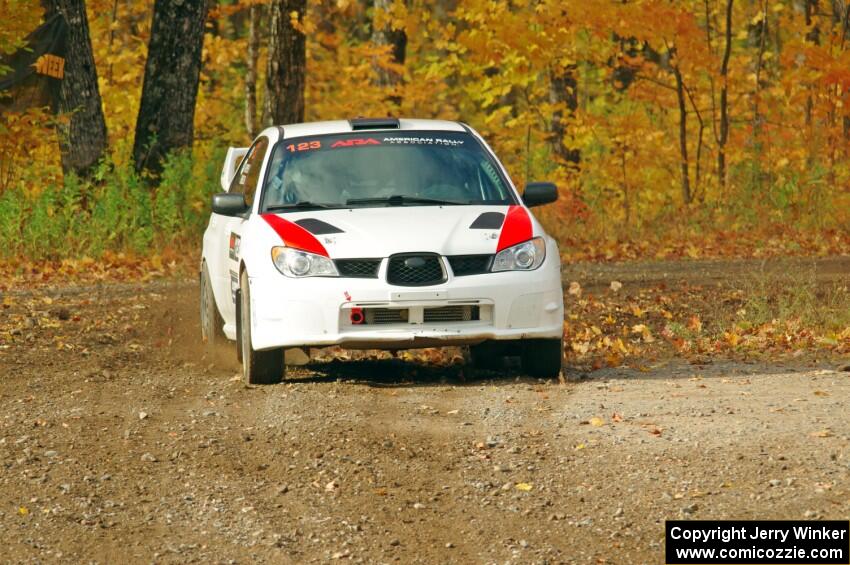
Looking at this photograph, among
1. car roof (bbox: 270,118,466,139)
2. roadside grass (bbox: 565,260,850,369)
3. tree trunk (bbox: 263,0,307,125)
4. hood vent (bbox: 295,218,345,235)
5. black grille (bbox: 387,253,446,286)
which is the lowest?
roadside grass (bbox: 565,260,850,369)

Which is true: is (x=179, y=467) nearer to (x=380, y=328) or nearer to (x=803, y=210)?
(x=380, y=328)

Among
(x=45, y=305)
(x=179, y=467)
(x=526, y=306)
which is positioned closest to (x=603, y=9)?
(x=45, y=305)

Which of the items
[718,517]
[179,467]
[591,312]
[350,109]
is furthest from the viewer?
[350,109]

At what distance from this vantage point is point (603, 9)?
21984mm

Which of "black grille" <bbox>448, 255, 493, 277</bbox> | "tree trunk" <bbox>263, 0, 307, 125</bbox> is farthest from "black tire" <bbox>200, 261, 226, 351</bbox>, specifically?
"tree trunk" <bbox>263, 0, 307, 125</bbox>

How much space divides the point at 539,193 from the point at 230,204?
215 cm

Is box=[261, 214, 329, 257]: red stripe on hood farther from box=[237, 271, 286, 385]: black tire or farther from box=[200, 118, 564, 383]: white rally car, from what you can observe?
box=[237, 271, 286, 385]: black tire

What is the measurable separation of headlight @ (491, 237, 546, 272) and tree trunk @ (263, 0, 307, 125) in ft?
42.7

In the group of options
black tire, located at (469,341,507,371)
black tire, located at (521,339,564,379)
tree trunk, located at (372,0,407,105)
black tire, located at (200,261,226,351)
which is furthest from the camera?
tree trunk, located at (372,0,407,105)

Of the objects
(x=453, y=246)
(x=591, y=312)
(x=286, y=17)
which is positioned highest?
(x=286, y=17)

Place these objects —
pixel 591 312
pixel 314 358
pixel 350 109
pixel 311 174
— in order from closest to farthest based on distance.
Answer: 1. pixel 311 174
2. pixel 314 358
3. pixel 591 312
4. pixel 350 109

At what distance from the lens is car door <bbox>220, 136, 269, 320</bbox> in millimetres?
10328

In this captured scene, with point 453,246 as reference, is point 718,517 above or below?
below

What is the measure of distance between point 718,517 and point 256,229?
455cm
